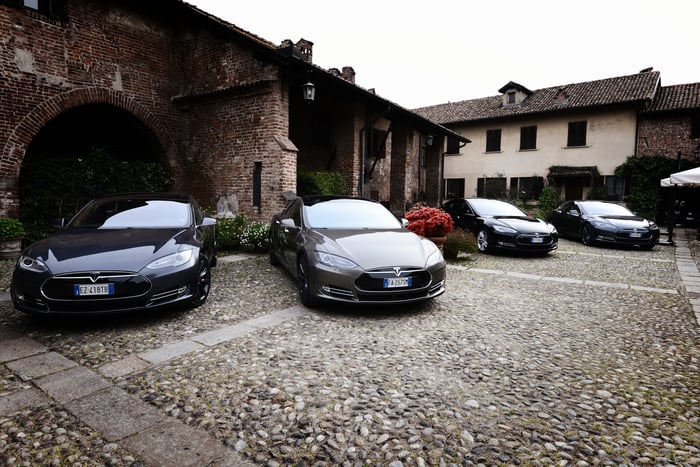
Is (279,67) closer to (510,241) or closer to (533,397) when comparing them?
(510,241)

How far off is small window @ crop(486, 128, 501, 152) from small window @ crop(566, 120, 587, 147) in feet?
13.4

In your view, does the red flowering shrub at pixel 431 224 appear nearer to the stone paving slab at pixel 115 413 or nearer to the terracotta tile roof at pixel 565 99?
the stone paving slab at pixel 115 413

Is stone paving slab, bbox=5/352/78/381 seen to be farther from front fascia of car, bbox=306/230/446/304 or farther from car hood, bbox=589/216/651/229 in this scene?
car hood, bbox=589/216/651/229

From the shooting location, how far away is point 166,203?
18.6 feet

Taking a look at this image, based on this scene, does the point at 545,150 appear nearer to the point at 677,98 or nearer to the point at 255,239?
the point at 677,98

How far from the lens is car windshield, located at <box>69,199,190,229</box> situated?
199 inches

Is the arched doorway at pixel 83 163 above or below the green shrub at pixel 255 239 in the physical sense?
above

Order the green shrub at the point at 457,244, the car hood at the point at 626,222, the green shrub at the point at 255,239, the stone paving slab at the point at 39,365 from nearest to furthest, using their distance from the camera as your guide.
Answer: the stone paving slab at the point at 39,365 → the green shrub at the point at 457,244 → the green shrub at the point at 255,239 → the car hood at the point at 626,222

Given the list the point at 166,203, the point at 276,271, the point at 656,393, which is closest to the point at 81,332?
the point at 166,203

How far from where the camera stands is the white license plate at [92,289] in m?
3.79

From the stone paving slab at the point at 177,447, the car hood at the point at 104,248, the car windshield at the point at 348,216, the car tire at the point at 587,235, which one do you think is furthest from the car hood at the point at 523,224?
the stone paving slab at the point at 177,447

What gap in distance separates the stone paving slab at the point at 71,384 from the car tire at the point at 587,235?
12528 mm

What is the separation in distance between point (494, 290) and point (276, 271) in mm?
3691

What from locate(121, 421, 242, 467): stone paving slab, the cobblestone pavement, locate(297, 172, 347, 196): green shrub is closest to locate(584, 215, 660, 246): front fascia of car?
the cobblestone pavement
